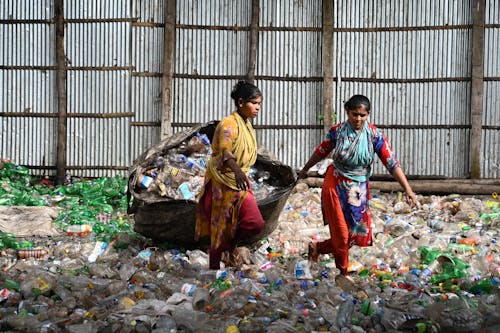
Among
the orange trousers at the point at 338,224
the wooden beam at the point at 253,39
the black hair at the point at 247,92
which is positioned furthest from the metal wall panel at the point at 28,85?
the orange trousers at the point at 338,224

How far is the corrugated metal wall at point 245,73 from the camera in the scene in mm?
9688

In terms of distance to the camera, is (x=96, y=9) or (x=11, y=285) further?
(x=96, y=9)

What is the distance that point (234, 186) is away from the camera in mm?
5191

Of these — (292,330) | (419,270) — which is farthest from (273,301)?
(419,270)

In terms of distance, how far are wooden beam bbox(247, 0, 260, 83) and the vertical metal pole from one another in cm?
277

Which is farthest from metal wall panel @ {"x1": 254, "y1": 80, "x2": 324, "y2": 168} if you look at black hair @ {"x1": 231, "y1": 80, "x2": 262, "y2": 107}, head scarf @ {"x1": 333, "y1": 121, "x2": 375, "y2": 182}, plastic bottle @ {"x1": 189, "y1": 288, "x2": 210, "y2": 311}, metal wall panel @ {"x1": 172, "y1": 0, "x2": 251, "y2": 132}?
plastic bottle @ {"x1": 189, "y1": 288, "x2": 210, "y2": 311}

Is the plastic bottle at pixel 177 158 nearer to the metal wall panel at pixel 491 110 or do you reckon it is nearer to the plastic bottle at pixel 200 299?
the plastic bottle at pixel 200 299

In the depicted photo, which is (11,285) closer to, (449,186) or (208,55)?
(208,55)

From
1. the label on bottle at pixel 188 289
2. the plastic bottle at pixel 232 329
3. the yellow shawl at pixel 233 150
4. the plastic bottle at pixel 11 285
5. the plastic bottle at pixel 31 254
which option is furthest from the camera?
the plastic bottle at pixel 31 254

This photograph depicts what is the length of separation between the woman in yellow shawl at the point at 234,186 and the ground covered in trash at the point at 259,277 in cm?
29

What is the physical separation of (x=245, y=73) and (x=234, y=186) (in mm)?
4930

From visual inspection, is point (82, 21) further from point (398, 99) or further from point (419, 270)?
point (419, 270)

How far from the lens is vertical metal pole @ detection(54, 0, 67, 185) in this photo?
1000cm

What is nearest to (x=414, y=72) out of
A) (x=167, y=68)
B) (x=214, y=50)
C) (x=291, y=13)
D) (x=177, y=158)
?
(x=291, y=13)
